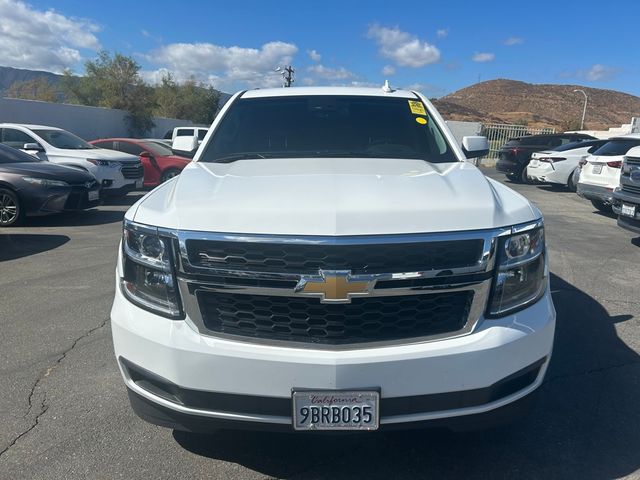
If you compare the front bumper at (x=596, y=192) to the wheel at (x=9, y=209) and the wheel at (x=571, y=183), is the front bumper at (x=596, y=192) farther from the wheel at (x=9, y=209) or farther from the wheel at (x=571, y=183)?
the wheel at (x=9, y=209)

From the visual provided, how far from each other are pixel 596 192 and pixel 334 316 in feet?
34.9

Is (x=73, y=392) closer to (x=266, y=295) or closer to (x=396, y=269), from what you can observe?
(x=266, y=295)

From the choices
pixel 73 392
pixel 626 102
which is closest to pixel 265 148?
pixel 73 392

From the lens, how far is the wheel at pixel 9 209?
9039 mm

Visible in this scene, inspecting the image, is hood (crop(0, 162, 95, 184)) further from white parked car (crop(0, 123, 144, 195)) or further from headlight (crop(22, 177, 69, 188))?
white parked car (crop(0, 123, 144, 195))

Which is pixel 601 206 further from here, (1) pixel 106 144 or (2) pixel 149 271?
(1) pixel 106 144

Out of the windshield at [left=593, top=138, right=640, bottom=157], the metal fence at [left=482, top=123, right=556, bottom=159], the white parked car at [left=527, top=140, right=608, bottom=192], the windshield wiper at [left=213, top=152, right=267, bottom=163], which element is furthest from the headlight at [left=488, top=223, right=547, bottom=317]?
the metal fence at [left=482, top=123, right=556, bottom=159]

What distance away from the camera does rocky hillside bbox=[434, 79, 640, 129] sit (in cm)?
7488

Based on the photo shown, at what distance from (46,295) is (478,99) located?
89499 millimetres

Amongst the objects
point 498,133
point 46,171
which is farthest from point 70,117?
point 498,133

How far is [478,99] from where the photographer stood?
8700 centimetres

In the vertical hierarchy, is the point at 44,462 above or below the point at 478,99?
below

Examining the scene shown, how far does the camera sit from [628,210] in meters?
7.82

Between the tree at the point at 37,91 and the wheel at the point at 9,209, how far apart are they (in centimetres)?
3722
